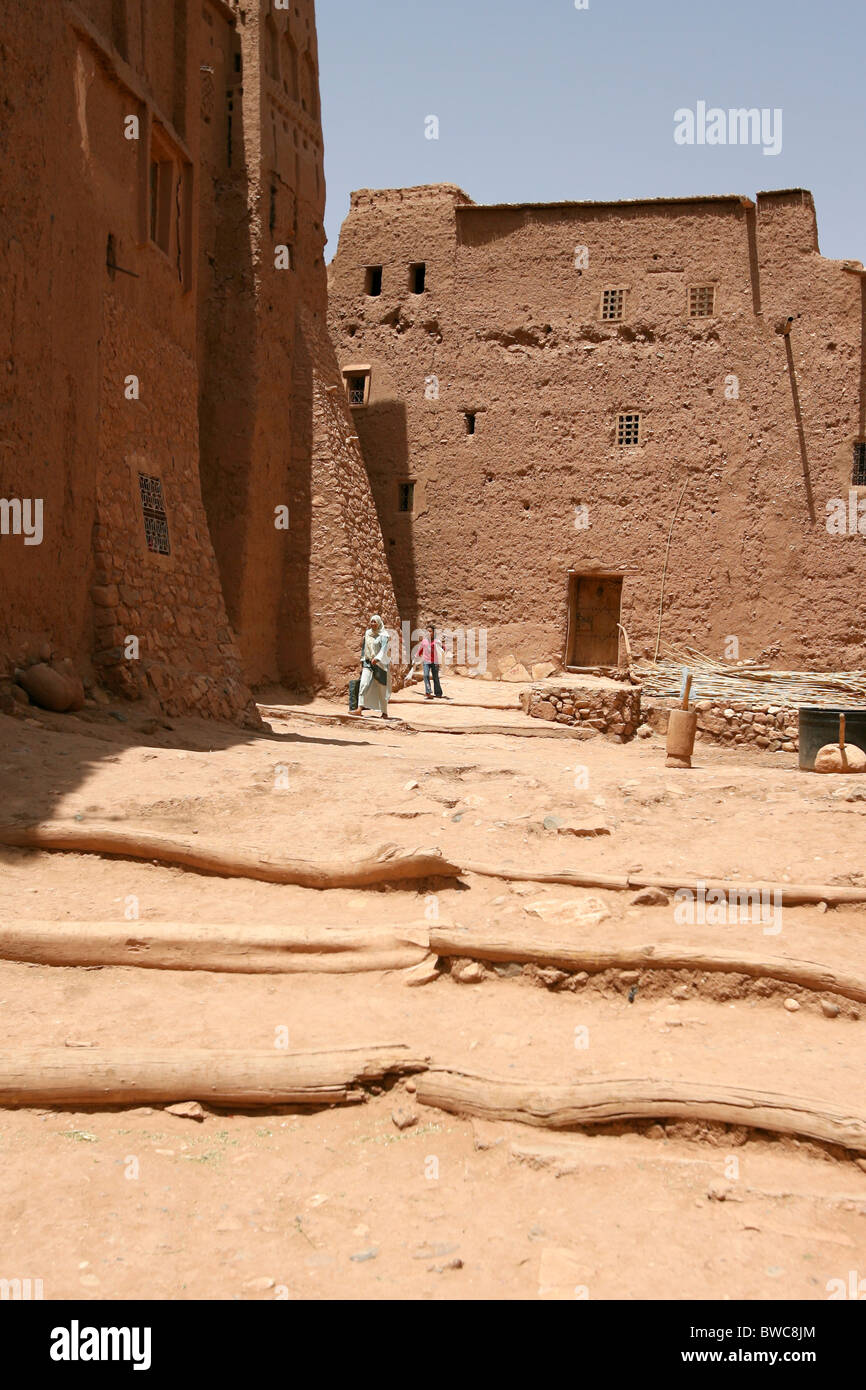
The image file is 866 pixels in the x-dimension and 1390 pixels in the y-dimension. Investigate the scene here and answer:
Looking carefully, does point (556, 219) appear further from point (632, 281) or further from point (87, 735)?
point (87, 735)

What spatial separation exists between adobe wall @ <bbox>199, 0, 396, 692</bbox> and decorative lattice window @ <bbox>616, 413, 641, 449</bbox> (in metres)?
5.48

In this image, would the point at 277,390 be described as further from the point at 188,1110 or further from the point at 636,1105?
the point at 636,1105

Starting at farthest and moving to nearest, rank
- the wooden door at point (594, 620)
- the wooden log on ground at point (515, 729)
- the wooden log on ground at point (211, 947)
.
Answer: the wooden door at point (594, 620) < the wooden log on ground at point (515, 729) < the wooden log on ground at point (211, 947)

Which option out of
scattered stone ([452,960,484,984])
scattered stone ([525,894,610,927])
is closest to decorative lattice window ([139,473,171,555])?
scattered stone ([525,894,610,927])

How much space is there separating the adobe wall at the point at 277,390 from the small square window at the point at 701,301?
7.07 meters

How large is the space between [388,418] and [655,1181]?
20.1 meters

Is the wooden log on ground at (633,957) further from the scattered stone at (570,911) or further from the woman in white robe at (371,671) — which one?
the woman in white robe at (371,671)

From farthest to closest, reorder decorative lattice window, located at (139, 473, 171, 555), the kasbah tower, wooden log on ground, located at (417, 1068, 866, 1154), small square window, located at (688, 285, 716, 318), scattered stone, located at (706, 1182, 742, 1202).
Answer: small square window, located at (688, 285, 716, 318) < decorative lattice window, located at (139, 473, 171, 555) < the kasbah tower < wooden log on ground, located at (417, 1068, 866, 1154) < scattered stone, located at (706, 1182, 742, 1202)

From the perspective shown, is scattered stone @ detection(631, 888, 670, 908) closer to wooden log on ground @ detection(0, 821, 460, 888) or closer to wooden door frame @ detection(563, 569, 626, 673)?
wooden log on ground @ detection(0, 821, 460, 888)

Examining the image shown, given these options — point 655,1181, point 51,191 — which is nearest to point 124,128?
point 51,191

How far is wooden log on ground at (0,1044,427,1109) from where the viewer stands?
13.4ft

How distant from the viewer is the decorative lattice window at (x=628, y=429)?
69.9 ft

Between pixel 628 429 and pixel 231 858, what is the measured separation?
56.3 feet

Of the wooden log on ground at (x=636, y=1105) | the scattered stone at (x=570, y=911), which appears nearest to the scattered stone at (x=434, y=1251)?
the wooden log on ground at (x=636, y=1105)
